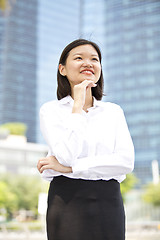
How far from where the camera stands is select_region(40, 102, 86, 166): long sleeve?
102 cm

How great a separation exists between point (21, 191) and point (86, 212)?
2711 centimetres

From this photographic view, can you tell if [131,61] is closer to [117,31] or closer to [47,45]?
[117,31]

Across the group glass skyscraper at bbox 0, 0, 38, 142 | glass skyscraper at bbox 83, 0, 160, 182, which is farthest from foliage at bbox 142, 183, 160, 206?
glass skyscraper at bbox 0, 0, 38, 142

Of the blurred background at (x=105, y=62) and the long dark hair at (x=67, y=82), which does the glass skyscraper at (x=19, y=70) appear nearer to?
the blurred background at (x=105, y=62)

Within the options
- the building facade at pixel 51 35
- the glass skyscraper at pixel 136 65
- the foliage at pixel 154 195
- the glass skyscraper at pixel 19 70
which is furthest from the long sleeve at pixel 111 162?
the building facade at pixel 51 35

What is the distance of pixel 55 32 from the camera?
Result: 2425 inches

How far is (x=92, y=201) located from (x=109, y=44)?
201 ft

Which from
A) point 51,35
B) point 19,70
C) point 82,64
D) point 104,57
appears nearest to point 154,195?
point 104,57

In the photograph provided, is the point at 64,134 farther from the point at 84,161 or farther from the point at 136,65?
the point at 136,65

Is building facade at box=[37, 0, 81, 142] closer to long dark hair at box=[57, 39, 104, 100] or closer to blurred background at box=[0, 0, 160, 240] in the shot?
blurred background at box=[0, 0, 160, 240]

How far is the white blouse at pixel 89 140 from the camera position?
40.1 inches

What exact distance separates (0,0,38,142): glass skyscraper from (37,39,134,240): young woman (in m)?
53.9

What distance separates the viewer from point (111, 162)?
1.02 metres

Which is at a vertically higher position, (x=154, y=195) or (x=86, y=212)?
(x=86, y=212)
